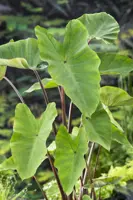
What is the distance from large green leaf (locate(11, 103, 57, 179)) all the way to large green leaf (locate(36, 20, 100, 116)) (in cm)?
15

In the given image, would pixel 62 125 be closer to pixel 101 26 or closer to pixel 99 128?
pixel 99 128

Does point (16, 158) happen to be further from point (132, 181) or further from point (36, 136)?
point (132, 181)

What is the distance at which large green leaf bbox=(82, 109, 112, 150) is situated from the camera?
1331 mm

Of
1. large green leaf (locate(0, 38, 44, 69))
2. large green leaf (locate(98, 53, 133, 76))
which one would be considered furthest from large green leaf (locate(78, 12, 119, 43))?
large green leaf (locate(0, 38, 44, 69))

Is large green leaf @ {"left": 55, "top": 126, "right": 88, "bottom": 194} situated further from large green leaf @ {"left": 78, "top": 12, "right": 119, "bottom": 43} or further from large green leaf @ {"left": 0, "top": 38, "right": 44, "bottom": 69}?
large green leaf @ {"left": 78, "top": 12, "right": 119, "bottom": 43}

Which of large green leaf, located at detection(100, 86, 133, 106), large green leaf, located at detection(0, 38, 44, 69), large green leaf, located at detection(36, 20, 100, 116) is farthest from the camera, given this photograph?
large green leaf, located at detection(0, 38, 44, 69)

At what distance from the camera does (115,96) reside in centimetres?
149

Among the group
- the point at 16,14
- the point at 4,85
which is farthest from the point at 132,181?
the point at 16,14

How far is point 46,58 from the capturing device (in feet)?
4.33

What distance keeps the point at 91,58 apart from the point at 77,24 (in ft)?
0.47

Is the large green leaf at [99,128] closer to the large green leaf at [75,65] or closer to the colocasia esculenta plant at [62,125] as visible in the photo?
the colocasia esculenta plant at [62,125]

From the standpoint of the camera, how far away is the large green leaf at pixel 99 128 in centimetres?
133

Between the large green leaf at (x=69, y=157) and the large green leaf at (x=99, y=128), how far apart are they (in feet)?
0.11

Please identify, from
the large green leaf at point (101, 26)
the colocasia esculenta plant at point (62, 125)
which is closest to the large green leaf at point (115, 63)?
the colocasia esculenta plant at point (62, 125)
